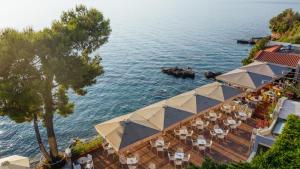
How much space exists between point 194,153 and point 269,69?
1216 centimetres

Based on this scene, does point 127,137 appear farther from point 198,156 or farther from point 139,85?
point 139,85

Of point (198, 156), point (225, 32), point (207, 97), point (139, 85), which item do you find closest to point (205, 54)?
point (139, 85)

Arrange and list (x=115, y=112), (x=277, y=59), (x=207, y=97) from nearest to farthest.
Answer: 1. (x=207, y=97)
2. (x=277, y=59)
3. (x=115, y=112)

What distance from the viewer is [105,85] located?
44031mm

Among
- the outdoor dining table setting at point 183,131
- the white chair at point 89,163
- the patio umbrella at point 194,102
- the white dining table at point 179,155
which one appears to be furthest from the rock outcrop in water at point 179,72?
the white chair at point 89,163

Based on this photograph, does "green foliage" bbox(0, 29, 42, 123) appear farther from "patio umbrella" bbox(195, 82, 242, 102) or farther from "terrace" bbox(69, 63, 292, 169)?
"patio umbrella" bbox(195, 82, 242, 102)

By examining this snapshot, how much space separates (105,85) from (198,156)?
2975 cm

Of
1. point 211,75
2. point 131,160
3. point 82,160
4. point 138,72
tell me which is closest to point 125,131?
point 131,160

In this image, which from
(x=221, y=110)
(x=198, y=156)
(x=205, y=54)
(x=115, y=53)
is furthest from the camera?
(x=115, y=53)

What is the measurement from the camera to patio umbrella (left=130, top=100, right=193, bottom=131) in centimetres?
1650

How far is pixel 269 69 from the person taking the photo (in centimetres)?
2408

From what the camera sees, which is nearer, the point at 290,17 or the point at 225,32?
the point at 290,17

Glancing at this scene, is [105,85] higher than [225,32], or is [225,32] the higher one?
[225,32]

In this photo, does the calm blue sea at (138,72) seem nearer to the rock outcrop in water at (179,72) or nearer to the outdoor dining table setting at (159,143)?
the rock outcrop in water at (179,72)
